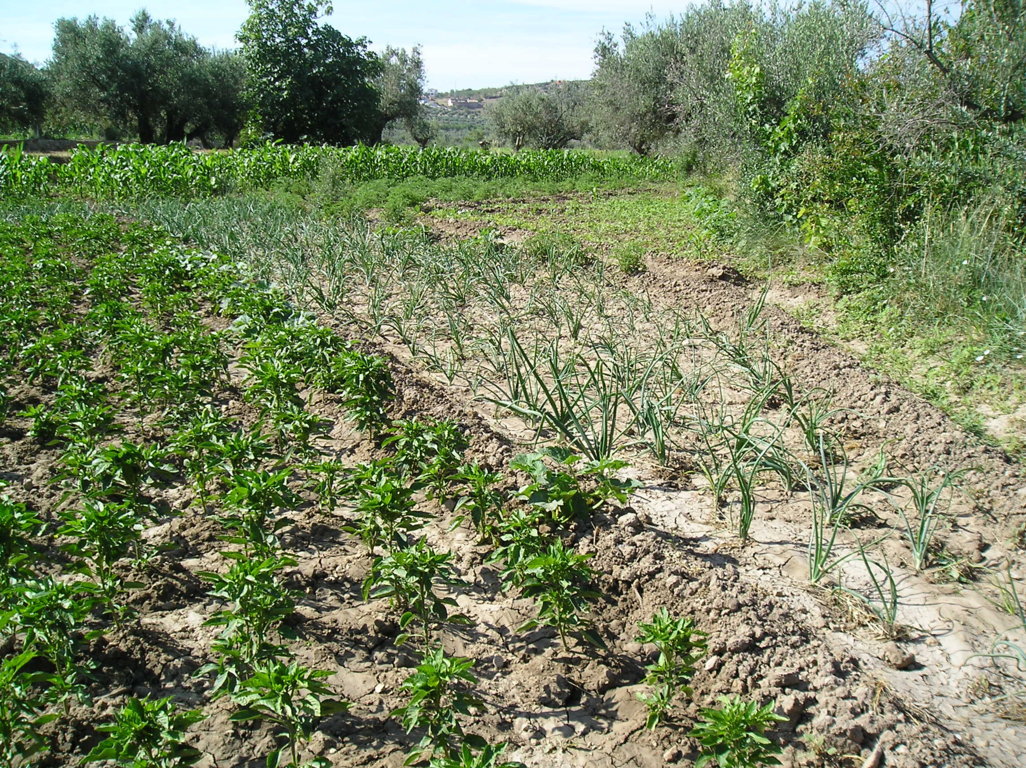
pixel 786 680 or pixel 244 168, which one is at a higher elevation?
pixel 244 168

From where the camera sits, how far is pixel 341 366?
14.4ft

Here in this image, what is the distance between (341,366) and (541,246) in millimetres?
4432

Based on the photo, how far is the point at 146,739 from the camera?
1.95m

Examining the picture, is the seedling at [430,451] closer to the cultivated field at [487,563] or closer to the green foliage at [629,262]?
the cultivated field at [487,563]

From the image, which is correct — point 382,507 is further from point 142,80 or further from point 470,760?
point 142,80

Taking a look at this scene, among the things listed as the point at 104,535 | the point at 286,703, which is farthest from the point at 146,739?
the point at 104,535

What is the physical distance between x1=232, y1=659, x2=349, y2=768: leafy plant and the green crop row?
15441mm

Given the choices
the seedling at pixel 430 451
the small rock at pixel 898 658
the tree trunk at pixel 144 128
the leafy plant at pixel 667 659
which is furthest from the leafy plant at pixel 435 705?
the tree trunk at pixel 144 128

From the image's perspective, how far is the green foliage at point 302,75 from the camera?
91.1 ft

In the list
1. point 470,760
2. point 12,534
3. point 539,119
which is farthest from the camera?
point 539,119

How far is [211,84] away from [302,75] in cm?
1028

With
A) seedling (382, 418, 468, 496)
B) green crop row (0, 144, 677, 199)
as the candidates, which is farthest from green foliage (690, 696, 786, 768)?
green crop row (0, 144, 677, 199)

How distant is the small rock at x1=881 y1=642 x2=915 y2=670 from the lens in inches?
102

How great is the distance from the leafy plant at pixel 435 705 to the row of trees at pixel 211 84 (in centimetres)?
2650
